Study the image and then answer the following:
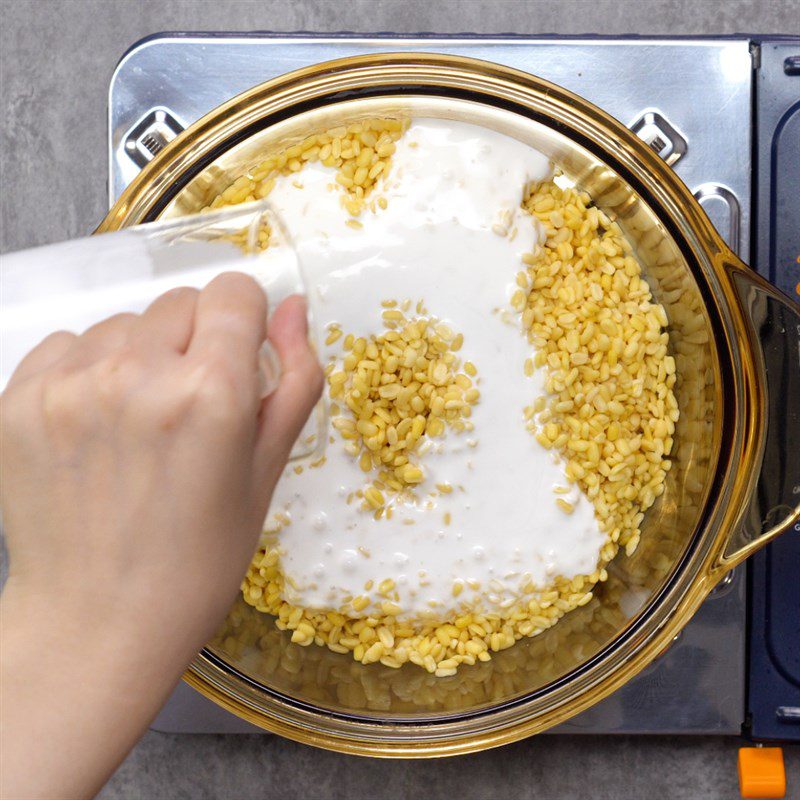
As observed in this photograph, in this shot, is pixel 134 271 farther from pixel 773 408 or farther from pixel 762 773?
pixel 762 773

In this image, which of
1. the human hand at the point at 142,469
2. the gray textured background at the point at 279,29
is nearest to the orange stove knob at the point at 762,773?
the gray textured background at the point at 279,29

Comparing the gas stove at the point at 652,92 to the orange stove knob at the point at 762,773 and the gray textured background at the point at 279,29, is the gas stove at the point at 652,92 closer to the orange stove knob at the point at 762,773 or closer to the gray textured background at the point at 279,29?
the gray textured background at the point at 279,29

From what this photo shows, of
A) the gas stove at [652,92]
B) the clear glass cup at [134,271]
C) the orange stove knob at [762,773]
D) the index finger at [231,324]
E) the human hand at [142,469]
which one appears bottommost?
the orange stove knob at [762,773]

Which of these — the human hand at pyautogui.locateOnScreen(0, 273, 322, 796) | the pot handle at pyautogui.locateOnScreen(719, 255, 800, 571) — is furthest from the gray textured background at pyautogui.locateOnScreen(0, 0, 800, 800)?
the human hand at pyautogui.locateOnScreen(0, 273, 322, 796)

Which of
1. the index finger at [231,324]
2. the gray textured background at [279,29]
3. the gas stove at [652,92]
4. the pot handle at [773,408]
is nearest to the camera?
the index finger at [231,324]

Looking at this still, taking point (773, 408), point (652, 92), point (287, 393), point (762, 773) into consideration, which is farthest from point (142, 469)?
point (762, 773)

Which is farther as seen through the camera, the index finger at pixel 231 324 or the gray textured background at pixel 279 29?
the gray textured background at pixel 279 29

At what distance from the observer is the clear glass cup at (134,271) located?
1.58ft

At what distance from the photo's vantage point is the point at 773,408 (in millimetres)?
691

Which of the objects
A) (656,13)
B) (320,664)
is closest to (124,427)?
(320,664)

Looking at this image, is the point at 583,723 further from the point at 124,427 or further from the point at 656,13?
the point at 656,13

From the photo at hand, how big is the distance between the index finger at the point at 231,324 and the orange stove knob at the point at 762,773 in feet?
2.45

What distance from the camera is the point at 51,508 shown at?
43cm

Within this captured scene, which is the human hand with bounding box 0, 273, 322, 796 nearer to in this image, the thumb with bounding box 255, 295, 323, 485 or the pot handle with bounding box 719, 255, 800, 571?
the thumb with bounding box 255, 295, 323, 485
